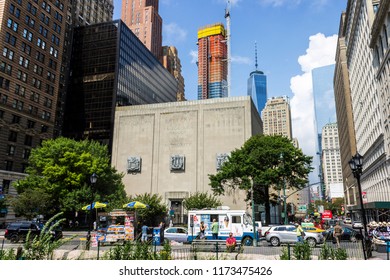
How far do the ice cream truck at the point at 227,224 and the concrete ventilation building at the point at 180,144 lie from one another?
1204 inches

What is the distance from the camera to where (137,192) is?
211 feet

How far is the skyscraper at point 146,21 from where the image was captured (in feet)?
587

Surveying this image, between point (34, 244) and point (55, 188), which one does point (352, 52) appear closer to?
point (55, 188)

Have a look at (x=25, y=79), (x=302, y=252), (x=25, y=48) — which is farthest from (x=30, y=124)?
(x=302, y=252)

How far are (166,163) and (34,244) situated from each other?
174ft

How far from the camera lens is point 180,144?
211 ft

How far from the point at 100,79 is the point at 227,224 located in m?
74.6

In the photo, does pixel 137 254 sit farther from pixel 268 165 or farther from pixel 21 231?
pixel 268 165

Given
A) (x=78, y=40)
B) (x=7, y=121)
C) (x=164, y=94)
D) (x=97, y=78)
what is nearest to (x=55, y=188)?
(x=7, y=121)

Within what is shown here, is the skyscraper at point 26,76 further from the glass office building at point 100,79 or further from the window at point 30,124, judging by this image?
the glass office building at point 100,79

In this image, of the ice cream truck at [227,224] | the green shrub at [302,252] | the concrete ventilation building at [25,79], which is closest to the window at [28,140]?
the concrete ventilation building at [25,79]

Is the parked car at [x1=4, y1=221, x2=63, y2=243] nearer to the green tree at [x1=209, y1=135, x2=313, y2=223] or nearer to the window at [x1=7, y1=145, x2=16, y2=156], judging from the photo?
the green tree at [x1=209, y1=135, x2=313, y2=223]

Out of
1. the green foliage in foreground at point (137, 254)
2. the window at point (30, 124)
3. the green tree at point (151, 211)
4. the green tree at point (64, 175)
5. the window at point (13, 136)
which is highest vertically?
the window at point (30, 124)
